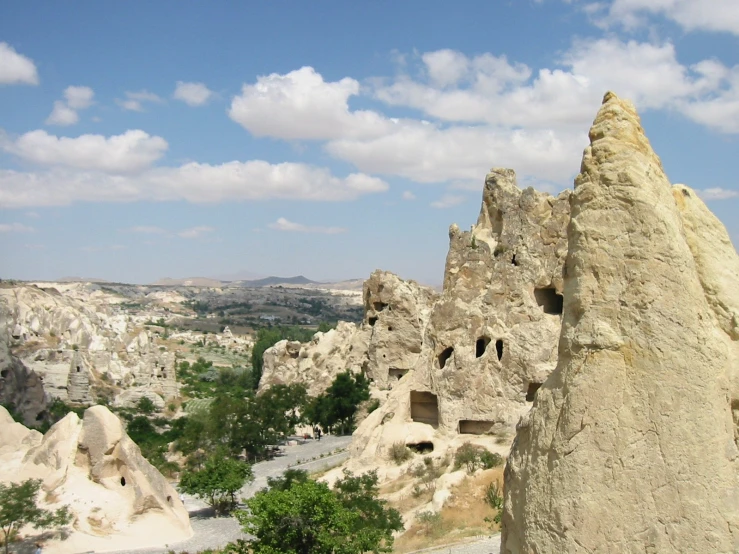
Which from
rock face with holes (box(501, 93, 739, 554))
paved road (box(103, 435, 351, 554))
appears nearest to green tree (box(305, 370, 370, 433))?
paved road (box(103, 435, 351, 554))

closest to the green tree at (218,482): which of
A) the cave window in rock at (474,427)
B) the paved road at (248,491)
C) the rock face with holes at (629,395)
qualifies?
the paved road at (248,491)

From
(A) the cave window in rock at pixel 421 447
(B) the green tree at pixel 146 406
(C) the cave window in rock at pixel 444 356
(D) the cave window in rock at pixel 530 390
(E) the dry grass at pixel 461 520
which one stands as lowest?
(B) the green tree at pixel 146 406

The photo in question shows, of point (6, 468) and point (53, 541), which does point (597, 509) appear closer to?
point (53, 541)

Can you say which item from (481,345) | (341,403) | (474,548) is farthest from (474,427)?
(341,403)

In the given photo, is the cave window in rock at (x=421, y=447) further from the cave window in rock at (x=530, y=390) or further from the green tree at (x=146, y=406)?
the green tree at (x=146, y=406)

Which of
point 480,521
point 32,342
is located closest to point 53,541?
point 480,521

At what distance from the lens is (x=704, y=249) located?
6949 mm

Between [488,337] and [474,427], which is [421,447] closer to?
[474,427]

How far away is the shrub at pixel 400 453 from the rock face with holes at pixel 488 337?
263mm

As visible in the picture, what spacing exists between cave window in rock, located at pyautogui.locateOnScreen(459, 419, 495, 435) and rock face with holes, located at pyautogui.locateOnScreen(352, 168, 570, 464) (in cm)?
3

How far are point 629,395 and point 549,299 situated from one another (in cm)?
1661

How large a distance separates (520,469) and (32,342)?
5499cm

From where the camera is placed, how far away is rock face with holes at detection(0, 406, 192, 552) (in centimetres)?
1730

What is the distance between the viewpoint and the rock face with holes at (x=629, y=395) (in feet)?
18.5
